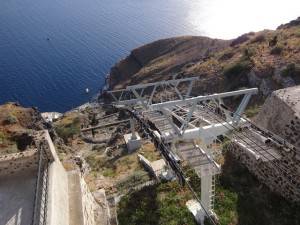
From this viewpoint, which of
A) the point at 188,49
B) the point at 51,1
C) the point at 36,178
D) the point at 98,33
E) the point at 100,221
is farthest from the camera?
the point at 51,1

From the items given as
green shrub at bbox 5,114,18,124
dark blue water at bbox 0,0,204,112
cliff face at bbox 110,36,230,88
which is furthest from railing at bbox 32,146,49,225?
dark blue water at bbox 0,0,204,112

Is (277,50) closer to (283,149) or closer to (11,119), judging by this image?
(283,149)

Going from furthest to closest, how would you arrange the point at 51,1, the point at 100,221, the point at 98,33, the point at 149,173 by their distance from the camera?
the point at 51,1, the point at 98,33, the point at 149,173, the point at 100,221

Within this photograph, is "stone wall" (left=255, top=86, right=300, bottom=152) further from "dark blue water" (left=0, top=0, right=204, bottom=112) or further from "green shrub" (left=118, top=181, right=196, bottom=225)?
"dark blue water" (left=0, top=0, right=204, bottom=112)

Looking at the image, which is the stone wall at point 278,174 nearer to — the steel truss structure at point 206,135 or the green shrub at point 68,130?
the steel truss structure at point 206,135

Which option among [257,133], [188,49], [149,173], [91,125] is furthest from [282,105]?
[188,49]

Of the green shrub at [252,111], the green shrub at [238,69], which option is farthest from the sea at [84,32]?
the green shrub at [252,111]

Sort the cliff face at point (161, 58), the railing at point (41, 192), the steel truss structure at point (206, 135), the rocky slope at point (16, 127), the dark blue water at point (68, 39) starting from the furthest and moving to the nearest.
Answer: the dark blue water at point (68, 39)
the cliff face at point (161, 58)
the rocky slope at point (16, 127)
the steel truss structure at point (206, 135)
the railing at point (41, 192)

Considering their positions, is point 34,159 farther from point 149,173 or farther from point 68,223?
point 149,173
